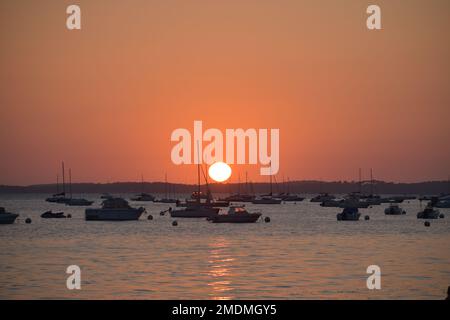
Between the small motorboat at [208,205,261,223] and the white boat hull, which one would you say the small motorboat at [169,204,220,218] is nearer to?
the white boat hull

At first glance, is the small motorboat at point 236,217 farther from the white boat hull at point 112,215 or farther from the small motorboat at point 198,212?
the white boat hull at point 112,215

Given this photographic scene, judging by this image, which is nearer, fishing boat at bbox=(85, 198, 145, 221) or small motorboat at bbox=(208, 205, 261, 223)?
small motorboat at bbox=(208, 205, 261, 223)

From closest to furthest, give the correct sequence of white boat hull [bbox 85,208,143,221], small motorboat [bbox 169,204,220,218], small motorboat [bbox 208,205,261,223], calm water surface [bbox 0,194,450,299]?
1. calm water surface [bbox 0,194,450,299]
2. small motorboat [bbox 208,205,261,223]
3. white boat hull [bbox 85,208,143,221]
4. small motorboat [bbox 169,204,220,218]

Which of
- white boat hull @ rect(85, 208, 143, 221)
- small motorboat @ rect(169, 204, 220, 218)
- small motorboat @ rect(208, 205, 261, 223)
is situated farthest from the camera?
small motorboat @ rect(169, 204, 220, 218)

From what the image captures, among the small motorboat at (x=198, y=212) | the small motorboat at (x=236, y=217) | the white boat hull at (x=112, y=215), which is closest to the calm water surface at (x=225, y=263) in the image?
the small motorboat at (x=236, y=217)

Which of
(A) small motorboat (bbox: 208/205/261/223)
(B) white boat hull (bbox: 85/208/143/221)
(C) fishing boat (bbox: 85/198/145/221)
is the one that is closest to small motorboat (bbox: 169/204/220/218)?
(C) fishing boat (bbox: 85/198/145/221)

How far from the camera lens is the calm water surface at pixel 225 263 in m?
36.8

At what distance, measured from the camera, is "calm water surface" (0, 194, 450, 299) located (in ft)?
→ 121

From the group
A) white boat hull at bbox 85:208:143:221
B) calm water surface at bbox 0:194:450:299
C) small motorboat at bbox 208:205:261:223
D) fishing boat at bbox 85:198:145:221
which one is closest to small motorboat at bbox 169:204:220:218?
fishing boat at bbox 85:198:145:221

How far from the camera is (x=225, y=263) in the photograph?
52.1 meters

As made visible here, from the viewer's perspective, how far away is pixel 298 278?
1646 inches
